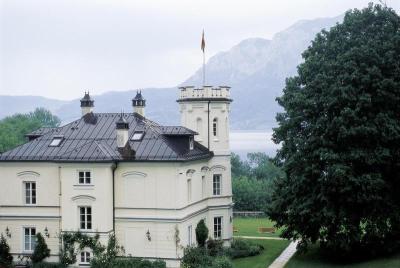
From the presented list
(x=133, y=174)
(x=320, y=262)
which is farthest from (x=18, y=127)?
(x=320, y=262)

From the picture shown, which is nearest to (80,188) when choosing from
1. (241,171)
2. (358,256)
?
(358,256)

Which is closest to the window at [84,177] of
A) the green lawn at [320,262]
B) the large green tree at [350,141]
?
the large green tree at [350,141]

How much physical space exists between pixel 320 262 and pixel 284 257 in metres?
3.46

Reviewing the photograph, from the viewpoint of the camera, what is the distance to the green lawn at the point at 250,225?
50.9 meters

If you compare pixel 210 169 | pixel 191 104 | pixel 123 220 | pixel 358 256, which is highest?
pixel 191 104

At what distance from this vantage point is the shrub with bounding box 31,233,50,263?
38281 mm

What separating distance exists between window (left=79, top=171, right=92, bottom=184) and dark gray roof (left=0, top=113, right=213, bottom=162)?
83cm

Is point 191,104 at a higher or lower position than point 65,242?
higher

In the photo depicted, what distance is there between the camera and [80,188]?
3766cm

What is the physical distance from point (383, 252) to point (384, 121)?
7.53 meters

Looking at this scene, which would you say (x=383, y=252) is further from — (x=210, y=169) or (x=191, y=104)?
(x=191, y=104)

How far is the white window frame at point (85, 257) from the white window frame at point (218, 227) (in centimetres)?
928

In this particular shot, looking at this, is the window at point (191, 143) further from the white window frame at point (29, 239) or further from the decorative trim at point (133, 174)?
the white window frame at point (29, 239)

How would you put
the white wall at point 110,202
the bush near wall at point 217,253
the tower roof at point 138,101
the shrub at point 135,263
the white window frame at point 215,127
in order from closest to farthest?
1. the shrub at point 135,263
2. the bush near wall at point 217,253
3. the white wall at point 110,202
4. the tower roof at point 138,101
5. the white window frame at point 215,127
